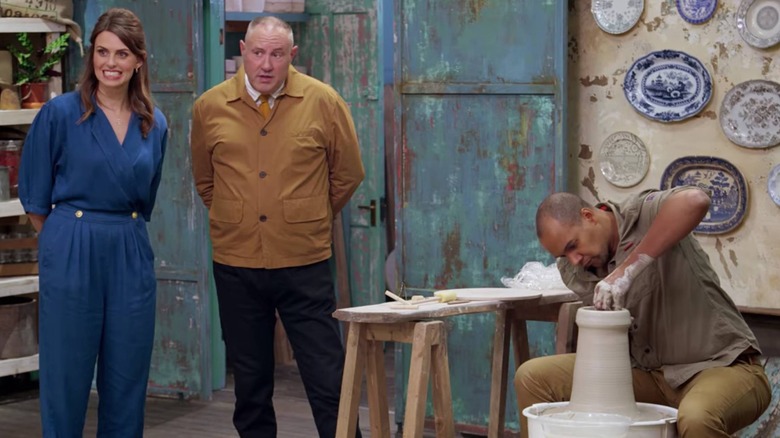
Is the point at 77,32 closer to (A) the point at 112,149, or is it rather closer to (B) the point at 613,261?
(A) the point at 112,149

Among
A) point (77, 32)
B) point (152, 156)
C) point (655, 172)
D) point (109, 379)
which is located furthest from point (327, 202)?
point (77, 32)

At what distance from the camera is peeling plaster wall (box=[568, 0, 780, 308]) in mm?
4941

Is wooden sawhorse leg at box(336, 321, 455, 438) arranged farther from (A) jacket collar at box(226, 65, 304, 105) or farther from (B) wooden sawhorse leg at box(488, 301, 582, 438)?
(A) jacket collar at box(226, 65, 304, 105)

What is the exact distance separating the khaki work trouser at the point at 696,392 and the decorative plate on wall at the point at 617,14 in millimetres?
1564

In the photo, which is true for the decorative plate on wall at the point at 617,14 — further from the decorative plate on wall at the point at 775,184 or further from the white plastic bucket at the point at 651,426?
the white plastic bucket at the point at 651,426

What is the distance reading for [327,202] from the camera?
15.8 feet

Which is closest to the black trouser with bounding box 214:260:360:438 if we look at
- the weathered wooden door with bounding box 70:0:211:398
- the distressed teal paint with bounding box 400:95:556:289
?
the distressed teal paint with bounding box 400:95:556:289

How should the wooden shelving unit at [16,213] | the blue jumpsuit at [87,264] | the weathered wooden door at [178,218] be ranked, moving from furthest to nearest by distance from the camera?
the weathered wooden door at [178,218] < the wooden shelving unit at [16,213] < the blue jumpsuit at [87,264]

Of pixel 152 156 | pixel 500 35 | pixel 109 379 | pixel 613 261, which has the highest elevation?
pixel 500 35

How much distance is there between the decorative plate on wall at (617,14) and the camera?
5.16 meters

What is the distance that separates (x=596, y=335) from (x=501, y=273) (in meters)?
1.65

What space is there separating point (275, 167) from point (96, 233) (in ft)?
2.27

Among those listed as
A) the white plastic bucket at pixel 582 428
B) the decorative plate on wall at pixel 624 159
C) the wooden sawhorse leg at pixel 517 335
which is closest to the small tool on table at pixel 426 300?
the wooden sawhorse leg at pixel 517 335

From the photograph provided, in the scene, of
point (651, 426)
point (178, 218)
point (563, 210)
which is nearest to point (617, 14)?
point (563, 210)
